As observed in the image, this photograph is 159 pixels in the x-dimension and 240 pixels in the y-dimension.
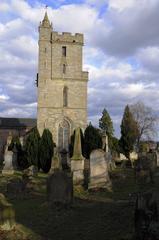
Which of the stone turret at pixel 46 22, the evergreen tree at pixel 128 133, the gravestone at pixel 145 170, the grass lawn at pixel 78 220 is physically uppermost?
the stone turret at pixel 46 22

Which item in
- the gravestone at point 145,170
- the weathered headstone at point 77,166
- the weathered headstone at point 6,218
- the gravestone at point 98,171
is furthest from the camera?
the weathered headstone at point 77,166

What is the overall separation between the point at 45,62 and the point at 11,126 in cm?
2945

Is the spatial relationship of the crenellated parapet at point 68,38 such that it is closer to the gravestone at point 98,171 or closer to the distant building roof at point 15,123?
the distant building roof at point 15,123

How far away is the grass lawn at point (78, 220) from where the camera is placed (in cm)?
866

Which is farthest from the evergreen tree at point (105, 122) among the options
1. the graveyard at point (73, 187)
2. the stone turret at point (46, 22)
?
the stone turret at point (46, 22)

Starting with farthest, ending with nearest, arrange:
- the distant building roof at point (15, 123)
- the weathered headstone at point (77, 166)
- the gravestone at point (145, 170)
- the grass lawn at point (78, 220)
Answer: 1. the distant building roof at point (15, 123)
2. the weathered headstone at point (77, 166)
3. the gravestone at point (145, 170)
4. the grass lawn at point (78, 220)

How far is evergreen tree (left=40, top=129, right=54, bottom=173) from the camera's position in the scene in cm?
3681

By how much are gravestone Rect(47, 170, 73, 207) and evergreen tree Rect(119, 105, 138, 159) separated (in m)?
41.6

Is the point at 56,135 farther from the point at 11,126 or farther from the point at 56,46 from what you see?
the point at 11,126

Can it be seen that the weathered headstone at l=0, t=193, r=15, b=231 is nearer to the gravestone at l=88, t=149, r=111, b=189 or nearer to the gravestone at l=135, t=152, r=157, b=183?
the gravestone at l=88, t=149, r=111, b=189

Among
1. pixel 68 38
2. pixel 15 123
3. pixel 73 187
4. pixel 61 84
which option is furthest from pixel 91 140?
pixel 15 123

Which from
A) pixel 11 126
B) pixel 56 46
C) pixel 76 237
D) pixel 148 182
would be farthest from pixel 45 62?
pixel 76 237

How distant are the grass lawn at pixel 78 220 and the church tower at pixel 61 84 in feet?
136

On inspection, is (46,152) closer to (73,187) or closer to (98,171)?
(98,171)
